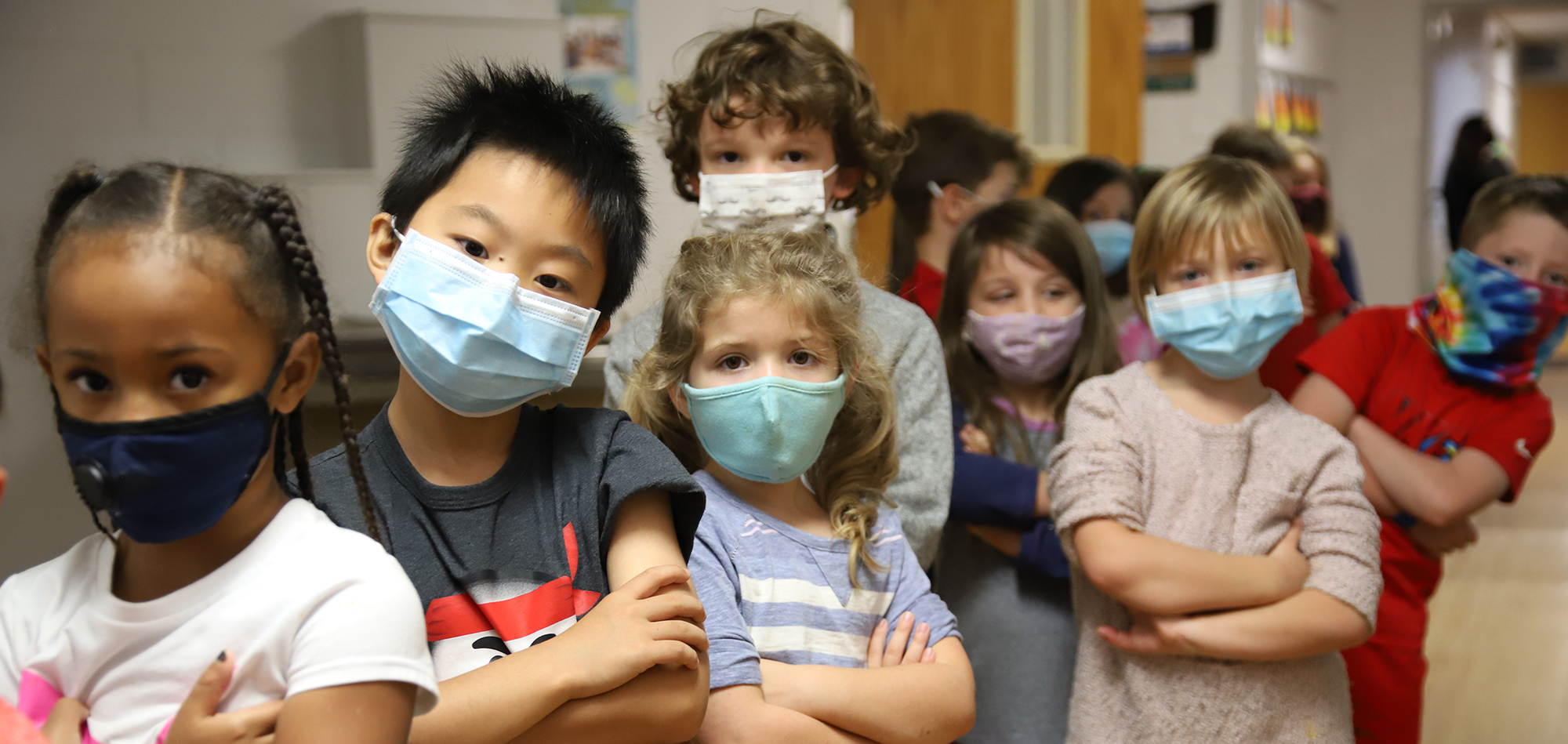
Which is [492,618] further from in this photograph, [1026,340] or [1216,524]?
[1026,340]

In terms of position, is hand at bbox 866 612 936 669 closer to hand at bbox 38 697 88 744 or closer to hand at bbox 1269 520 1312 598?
hand at bbox 1269 520 1312 598

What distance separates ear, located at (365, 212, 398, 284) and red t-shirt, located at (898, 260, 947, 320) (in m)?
Answer: 1.60

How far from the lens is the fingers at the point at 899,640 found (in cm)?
159

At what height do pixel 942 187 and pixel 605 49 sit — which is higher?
pixel 605 49

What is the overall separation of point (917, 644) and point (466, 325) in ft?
2.53

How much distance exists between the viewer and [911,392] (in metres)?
2.00

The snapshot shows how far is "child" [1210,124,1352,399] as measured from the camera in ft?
9.46

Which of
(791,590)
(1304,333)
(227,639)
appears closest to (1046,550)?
(791,590)

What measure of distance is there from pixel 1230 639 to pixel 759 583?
0.82 meters

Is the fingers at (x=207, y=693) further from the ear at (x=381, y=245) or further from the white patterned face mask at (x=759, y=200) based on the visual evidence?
the white patterned face mask at (x=759, y=200)

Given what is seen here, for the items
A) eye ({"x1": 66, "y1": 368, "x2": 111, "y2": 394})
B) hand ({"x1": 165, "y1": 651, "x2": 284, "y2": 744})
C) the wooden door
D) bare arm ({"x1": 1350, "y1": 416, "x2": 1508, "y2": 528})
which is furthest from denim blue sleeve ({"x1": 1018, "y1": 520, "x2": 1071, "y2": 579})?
the wooden door

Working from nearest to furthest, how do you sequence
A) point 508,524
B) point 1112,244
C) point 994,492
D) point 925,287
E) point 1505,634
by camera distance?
point 508,524
point 994,492
point 925,287
point 1112,244
point 1505,634

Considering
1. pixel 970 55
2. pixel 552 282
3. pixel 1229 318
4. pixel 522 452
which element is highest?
pixel 970 55

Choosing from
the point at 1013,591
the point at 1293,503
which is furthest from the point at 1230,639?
the point at 1013,591
